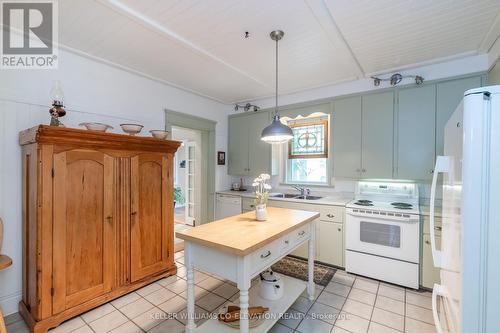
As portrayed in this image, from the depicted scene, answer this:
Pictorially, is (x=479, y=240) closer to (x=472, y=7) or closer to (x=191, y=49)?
(x=472, y=7)

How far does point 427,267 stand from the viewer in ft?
8.20

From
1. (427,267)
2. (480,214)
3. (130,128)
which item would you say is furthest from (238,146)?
(480,214)

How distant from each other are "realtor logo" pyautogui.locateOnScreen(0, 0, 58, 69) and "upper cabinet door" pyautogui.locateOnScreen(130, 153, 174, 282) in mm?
1349

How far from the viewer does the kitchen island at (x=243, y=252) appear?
59.6 inches

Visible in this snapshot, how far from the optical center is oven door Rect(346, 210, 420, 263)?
8.45 ft

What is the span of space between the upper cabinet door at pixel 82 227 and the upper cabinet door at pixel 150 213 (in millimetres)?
223

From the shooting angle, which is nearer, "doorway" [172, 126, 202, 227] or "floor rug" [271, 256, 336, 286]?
"floor rug" [271, 256, 336, 286]

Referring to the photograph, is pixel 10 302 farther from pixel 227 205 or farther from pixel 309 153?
pixel 309 153

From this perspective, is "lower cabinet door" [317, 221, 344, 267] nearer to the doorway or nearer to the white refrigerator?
the white refrigerator

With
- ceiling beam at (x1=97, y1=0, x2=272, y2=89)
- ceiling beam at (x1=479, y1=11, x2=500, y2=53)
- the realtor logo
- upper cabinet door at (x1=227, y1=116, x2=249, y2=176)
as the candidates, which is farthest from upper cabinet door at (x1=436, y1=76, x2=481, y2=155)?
the realtor logo

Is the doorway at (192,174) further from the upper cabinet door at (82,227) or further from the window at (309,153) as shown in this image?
the upper cabinet door at (82,227)

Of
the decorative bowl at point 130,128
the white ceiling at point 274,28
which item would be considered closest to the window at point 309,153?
the white ceiling at point 274,28

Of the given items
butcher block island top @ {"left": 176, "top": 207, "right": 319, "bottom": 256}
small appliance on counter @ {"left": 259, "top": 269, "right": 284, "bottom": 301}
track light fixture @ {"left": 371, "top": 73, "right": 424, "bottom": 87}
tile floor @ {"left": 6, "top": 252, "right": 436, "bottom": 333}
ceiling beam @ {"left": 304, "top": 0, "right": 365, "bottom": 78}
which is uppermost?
ceiling beam @ {"left": 304, "top": 0, "right": 365, "bottom": 78}

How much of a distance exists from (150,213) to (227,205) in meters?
1.77
